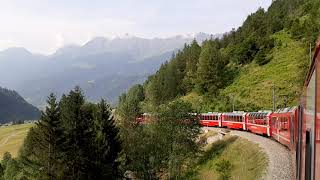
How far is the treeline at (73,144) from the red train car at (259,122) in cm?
1666

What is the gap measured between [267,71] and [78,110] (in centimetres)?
6893

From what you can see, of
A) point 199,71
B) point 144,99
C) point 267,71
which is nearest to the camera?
point 267,71

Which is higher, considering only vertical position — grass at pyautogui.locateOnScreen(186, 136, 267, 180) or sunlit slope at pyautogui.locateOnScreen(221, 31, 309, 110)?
sunlit slope at pyautogui.locateOnScreen(221, 31, 309, 110)

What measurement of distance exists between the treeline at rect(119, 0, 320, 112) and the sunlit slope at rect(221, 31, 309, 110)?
2025mm

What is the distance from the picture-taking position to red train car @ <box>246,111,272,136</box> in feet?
Result: 152

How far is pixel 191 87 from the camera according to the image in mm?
146125

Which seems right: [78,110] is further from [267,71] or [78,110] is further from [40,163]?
[267,71]

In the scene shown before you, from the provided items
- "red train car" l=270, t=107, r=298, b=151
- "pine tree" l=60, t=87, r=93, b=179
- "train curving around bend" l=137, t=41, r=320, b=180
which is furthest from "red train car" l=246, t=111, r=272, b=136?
"pine tree" l=60, t=87, r=93, b=179

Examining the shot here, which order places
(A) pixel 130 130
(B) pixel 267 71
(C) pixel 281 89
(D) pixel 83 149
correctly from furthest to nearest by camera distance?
1. (B) pixel 267 71
2. (C) pixel 281 89
3. (A) pixel 130 130
4. (D) pixel 83 149

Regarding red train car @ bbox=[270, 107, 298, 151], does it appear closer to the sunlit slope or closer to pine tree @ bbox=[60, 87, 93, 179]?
pine tree @ bbox=[60, 87, 93, 179]

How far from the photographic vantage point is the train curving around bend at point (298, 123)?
22.3ft

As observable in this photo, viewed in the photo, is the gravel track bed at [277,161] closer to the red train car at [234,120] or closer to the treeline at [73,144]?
the red train car at [234,120]

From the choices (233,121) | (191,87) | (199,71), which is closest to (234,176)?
(233,121)

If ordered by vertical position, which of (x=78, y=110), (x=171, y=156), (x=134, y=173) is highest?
(x=78, y=110)
